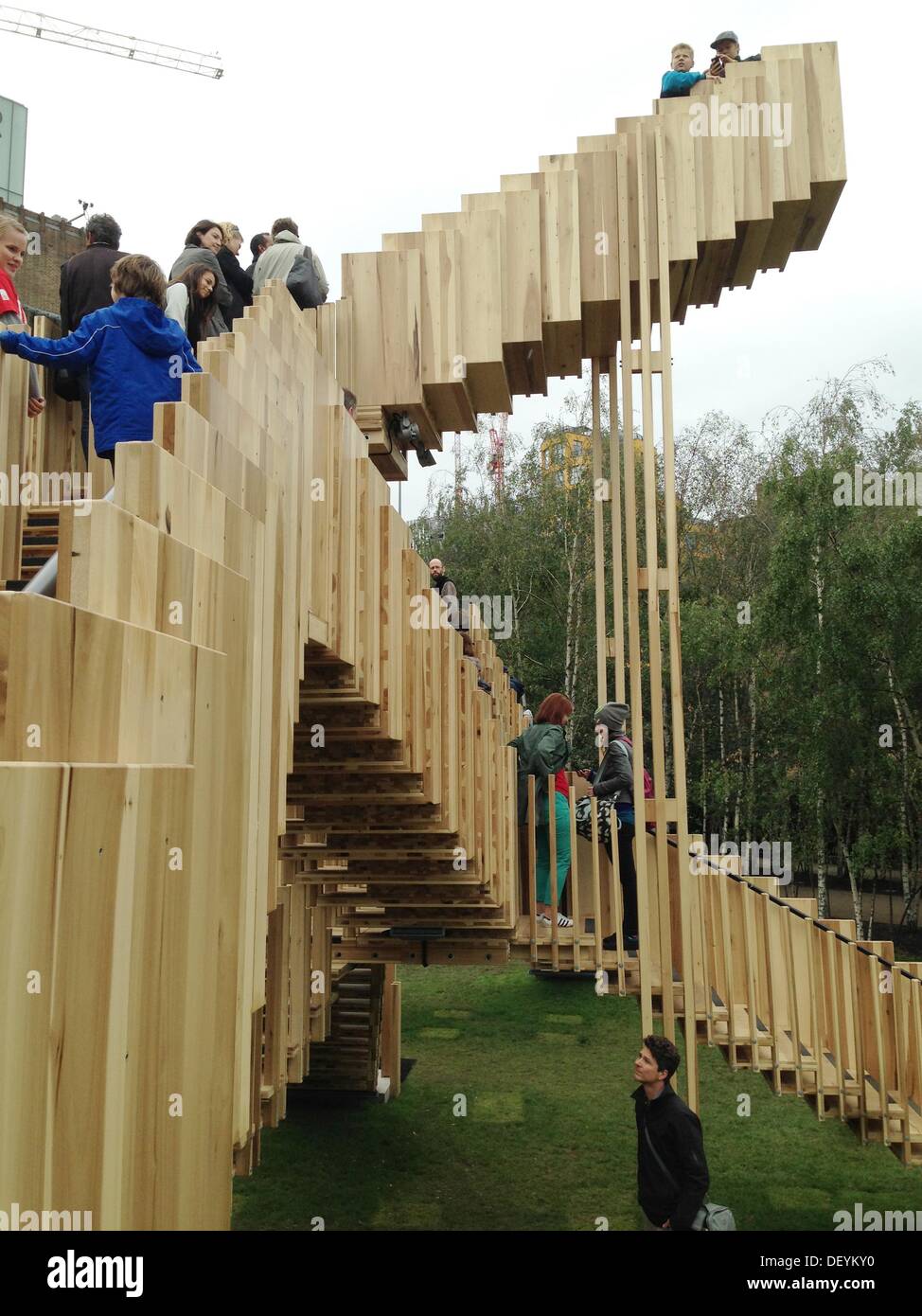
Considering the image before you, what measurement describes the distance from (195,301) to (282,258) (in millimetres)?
1218

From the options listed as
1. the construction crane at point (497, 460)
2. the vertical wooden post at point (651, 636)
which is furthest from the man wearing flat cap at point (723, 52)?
the construction crane at point (497, 460)

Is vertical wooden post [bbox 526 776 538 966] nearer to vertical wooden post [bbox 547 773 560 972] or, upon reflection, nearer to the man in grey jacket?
vertical wooden post [bbox 547 773 560 972]

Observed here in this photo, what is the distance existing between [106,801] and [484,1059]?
37.0 feet

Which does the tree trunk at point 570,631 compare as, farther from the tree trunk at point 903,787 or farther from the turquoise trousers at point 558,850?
the turquoise trousers at point 558,850

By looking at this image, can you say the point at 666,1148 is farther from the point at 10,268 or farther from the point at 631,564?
the point at 10,268

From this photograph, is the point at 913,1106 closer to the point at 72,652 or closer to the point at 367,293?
the point at 367,293

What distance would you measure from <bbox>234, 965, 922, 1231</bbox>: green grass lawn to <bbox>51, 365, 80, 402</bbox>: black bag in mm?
6163

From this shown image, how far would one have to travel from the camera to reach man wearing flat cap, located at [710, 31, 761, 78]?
718cm

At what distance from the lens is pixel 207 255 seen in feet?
17.2

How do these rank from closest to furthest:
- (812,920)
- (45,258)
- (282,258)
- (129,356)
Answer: (129,356)
(282,258)
(812,920)
(45,258)

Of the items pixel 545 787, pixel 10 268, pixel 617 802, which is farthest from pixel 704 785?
pixel 10 268

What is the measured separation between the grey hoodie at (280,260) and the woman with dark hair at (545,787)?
2852mm

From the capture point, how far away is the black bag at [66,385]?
13.9 ft

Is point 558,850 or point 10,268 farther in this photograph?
point 558,850
